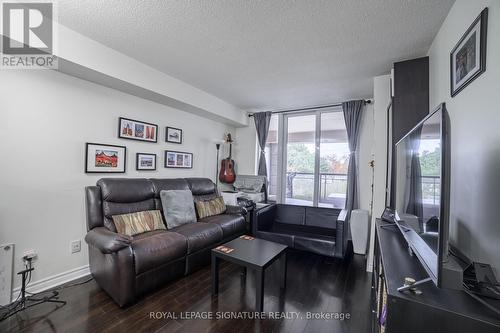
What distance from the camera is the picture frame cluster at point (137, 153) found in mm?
2490

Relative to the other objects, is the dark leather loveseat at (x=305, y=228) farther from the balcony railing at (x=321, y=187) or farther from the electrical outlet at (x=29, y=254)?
the electrical outlet at (x=29, y=254)

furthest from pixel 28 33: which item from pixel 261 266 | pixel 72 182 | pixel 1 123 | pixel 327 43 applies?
pixel 261 266

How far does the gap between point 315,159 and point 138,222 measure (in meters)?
3.08

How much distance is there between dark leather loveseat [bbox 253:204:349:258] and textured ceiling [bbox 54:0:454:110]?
6.30ft

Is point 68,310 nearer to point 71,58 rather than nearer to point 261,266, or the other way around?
point 261,266

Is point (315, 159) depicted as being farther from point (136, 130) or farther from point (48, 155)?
point (48, 155)

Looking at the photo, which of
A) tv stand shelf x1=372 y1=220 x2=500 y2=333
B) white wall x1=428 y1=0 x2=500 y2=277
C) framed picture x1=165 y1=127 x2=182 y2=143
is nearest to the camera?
tv stand shelf x1=372 y1=220 x2=500 y2=333

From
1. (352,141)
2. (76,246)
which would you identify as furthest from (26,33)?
(352,141)

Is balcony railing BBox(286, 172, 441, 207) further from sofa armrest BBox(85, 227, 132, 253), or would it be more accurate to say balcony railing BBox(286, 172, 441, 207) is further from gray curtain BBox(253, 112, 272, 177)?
sofa armrest BBox(85, 227, 132, 253)

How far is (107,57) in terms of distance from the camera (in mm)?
2246

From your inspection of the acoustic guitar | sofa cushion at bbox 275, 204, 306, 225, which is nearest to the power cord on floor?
the acoustic guitar

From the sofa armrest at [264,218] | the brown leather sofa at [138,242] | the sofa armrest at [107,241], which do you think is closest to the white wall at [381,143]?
the sofa armrest at [264,218]

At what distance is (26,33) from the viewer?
1764mm

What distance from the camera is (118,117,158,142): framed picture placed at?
2.75m
